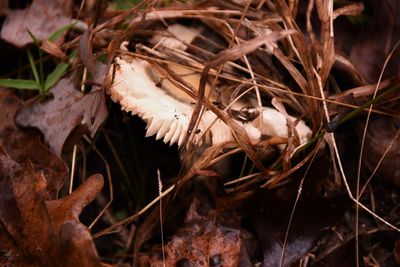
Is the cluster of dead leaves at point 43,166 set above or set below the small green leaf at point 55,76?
below

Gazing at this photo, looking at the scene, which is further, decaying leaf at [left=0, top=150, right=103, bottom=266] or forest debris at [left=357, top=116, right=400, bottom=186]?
forest debris at [left=357, top=116, right=400, bottom=186]

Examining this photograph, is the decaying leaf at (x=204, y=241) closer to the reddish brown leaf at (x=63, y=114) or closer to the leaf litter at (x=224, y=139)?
the leaf litter at (x=224, y=139)

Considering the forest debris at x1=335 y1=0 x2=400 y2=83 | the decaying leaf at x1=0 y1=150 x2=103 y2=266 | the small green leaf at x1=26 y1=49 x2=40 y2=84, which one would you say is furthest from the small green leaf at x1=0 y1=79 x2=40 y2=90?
the forest debris at x1=335 y1=0 x2=400 y2=83

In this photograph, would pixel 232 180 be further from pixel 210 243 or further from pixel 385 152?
pixel 385 152

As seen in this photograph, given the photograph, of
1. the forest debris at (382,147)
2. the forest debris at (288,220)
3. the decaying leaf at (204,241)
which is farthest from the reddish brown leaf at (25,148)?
the forest debris at (382,147)

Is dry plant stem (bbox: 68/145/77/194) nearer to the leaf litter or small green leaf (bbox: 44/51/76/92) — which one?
the leaf litter

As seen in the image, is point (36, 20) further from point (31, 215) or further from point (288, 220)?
point (288, 220)

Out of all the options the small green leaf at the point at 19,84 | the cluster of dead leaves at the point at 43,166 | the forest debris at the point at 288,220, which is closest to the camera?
the cluster of dead leaves at the point at 43,166

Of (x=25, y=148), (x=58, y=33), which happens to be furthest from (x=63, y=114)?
(x=58, y=33)

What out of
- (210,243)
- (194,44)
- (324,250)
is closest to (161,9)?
(194,44)
